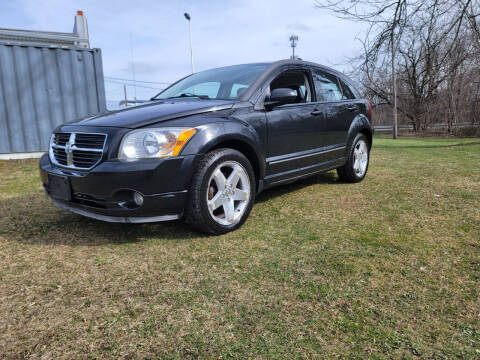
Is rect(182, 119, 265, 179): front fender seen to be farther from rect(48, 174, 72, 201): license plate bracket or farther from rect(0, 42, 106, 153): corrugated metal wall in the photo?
rect(0, 42, 106, 153): corrugated metal wall

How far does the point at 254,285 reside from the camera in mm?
2107

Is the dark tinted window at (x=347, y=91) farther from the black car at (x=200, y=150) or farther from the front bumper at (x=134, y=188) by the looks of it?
the front bumper at (x=134, y=188)

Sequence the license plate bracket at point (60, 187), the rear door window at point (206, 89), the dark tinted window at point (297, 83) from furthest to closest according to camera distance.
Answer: the dark tinted window at point (297, 83) → the rear door window at point (206, 89) → the license plate bracket at point (60, 187)

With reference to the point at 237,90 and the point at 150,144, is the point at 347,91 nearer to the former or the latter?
the point at 237,90

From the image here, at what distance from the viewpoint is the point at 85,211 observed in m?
2.79

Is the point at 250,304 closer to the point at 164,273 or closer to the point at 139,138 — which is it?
the point at 164,273

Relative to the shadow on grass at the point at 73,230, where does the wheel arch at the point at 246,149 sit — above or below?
above

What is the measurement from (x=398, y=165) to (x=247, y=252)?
16.0ft

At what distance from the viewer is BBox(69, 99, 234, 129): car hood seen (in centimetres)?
271

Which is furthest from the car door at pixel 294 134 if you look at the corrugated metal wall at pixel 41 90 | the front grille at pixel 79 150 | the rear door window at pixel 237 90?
the corrugated metal wall at pixel 41 90

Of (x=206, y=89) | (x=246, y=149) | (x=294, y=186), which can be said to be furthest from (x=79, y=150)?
(x=294, y=186)

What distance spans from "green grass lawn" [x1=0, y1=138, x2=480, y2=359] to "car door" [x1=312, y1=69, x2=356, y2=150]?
1035 millimetres

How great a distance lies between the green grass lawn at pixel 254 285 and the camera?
1.58 m

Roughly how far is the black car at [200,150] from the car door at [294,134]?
0.04ft
